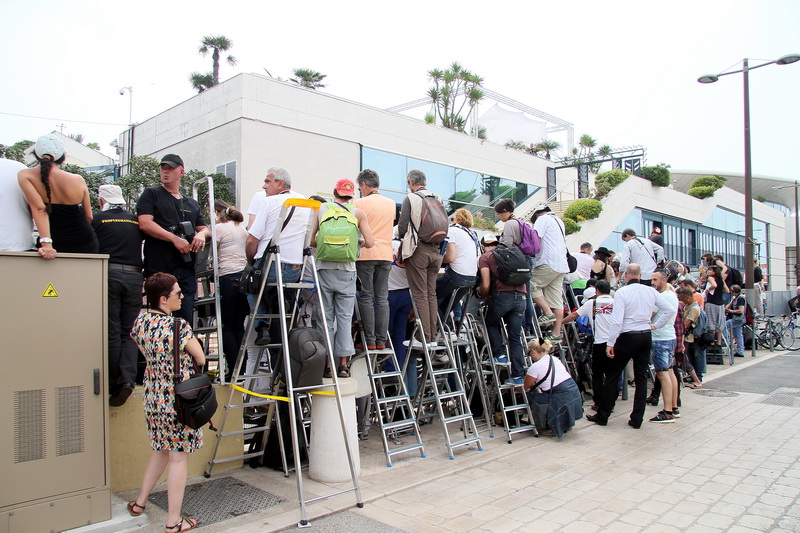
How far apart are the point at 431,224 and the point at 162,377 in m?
3.17

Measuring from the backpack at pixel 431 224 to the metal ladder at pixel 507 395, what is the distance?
164cm

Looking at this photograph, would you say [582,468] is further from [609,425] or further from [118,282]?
[118,282]

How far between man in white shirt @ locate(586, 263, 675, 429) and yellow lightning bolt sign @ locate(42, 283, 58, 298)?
256 inches

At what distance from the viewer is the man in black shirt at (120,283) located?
4.62 m

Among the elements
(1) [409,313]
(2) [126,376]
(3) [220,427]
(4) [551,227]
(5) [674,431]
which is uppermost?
(4) [551,227]

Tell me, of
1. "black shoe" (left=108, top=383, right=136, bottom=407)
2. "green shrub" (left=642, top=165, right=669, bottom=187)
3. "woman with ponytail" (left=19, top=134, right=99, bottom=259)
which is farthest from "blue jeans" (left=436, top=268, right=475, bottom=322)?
"green shrub" (left=642, top=165, right=669, bottom=187)

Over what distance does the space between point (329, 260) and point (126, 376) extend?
201 centimetres

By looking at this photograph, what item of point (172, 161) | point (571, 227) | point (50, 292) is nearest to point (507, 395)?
point (172, 161)

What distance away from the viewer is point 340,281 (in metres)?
5.32

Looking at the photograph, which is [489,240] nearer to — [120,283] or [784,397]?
[120,283]

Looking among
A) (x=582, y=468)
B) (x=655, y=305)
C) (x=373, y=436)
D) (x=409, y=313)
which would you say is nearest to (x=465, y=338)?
(x=409, y=313)

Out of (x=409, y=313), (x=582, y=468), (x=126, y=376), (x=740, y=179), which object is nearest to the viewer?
(x=126, y=376)

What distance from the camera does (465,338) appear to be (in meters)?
7.27

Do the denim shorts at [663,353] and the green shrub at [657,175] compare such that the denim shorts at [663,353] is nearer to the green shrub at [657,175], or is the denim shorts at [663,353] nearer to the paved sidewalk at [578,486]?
the paved sidewalk at [578,486]
